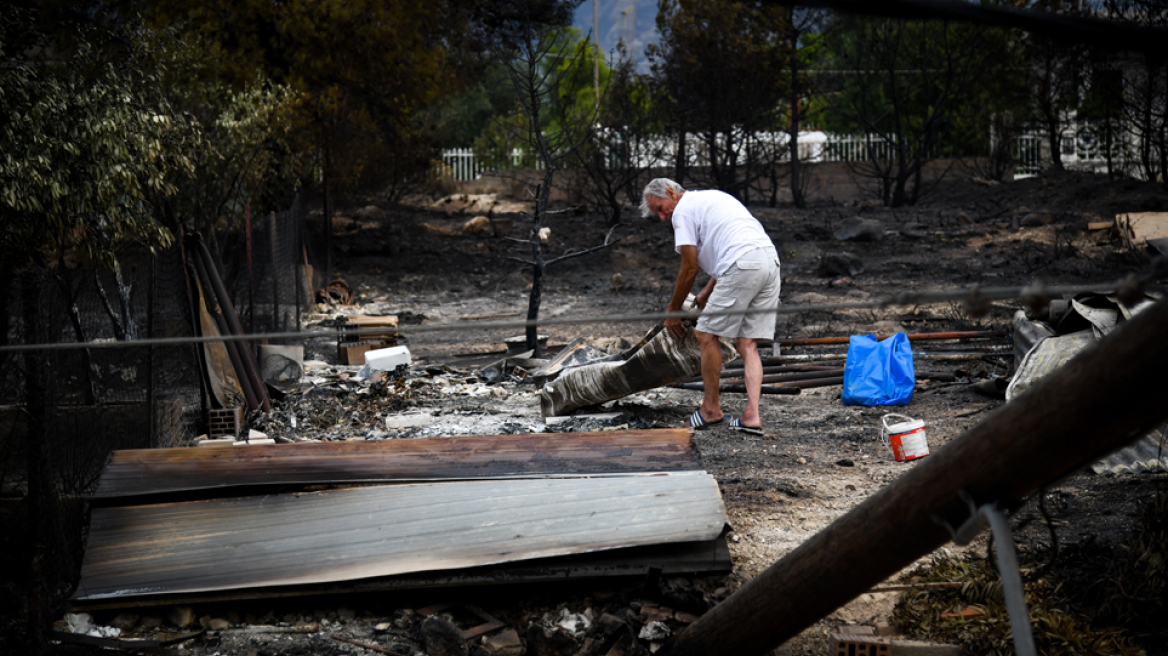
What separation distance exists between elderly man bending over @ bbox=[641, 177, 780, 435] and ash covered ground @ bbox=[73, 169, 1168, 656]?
52 centimetres

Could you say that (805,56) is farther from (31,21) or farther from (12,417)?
(12,417)

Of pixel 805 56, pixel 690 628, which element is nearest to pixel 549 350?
pixel 690 628

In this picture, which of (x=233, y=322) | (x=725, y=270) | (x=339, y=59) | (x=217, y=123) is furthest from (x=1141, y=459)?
(x=339, y=59)

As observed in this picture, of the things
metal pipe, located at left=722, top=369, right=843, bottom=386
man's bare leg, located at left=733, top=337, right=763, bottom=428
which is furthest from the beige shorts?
metal pipe, located at left=722, top=369, right=843, bottom=386

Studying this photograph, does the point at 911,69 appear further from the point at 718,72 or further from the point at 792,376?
the point at 792,376

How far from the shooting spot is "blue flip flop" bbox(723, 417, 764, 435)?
5910 millimetres

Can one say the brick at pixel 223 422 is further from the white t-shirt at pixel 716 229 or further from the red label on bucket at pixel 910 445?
the red label on bucket at pixel 910 445

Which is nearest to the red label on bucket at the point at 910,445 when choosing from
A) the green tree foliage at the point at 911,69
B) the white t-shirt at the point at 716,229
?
the white t-shirt at the point at 716,229

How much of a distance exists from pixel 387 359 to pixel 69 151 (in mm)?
3316

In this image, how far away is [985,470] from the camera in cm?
184

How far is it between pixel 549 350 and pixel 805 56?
2512cm

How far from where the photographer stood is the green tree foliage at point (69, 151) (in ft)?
18.5

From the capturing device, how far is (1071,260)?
1303 centimetres

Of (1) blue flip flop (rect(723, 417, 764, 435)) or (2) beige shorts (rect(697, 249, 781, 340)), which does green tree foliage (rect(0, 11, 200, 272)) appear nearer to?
(2) beige shorts (rect(697, 249, 781, 340))
